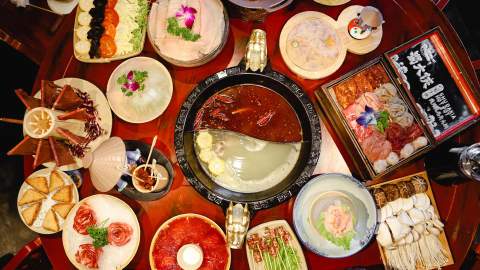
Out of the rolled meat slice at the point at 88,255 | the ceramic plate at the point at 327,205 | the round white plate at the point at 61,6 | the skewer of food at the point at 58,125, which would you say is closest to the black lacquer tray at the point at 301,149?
the ceramic plate at the point at 327,205

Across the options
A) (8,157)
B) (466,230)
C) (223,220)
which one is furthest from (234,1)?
(8,157)

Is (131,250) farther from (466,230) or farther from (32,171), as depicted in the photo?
(466,230)

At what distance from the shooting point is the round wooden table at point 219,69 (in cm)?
328

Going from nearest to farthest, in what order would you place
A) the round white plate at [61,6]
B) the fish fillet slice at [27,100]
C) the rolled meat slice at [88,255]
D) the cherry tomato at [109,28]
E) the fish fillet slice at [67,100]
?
the fish fillet slice at [27,100] < the fish fillet slice at [67,100] < the rolled meat slice at [88,255] < the cherry tomato at [109,28] < the round white plate at [61,6]

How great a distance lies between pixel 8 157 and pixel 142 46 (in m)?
2.46

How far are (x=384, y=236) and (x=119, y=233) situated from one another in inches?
83.3

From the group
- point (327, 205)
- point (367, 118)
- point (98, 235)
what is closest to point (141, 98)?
point (98, 235)

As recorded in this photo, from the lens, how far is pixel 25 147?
2.99m

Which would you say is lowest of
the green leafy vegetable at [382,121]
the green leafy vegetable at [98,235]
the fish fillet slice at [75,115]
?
the green leafy vegetable at [382,121]

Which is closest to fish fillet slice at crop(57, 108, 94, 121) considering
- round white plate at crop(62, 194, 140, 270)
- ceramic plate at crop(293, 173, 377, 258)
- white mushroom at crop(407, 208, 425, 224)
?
round white plate at crop(62, 194, 140, 270)

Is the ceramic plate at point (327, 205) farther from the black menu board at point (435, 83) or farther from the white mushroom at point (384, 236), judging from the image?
the black menu board at point (435, 83)

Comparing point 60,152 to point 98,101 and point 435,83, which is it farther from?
point 435,83

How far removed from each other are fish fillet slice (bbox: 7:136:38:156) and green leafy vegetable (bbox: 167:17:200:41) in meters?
1.34

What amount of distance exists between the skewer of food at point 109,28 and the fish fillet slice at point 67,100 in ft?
1.25
